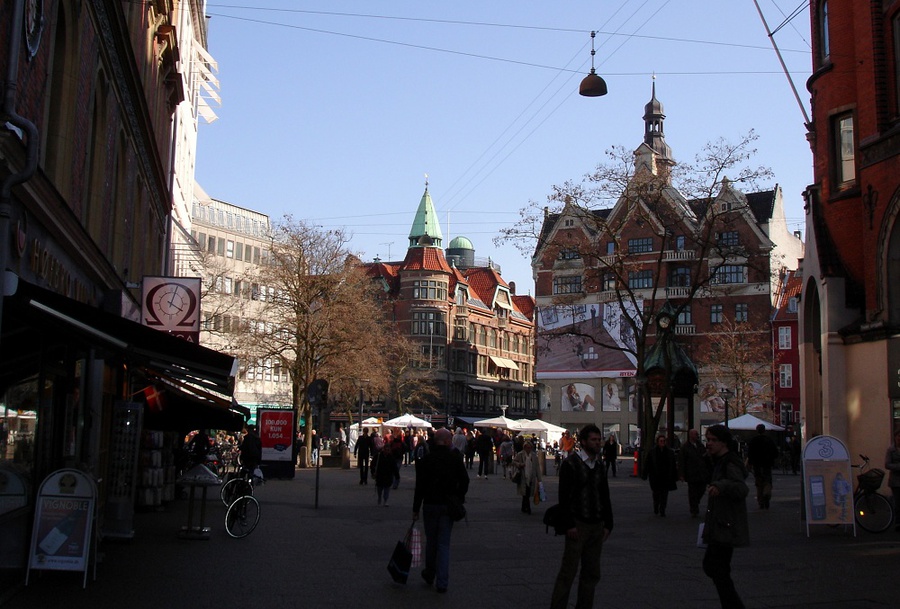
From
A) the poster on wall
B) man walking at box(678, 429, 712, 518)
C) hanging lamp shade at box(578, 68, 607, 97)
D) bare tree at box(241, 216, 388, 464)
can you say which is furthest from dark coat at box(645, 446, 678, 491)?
the poster on wall

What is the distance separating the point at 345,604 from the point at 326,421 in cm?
7289

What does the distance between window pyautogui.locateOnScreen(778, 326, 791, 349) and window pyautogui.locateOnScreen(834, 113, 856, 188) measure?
53.6 m

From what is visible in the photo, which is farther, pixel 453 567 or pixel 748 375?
pixel 748 375

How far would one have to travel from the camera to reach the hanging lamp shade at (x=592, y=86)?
23.3 meters

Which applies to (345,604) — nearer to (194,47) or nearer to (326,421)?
(194,47)

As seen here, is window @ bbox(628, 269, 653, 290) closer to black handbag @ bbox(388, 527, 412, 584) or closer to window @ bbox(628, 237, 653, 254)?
window @ bbox(628, 237, 653, 254)

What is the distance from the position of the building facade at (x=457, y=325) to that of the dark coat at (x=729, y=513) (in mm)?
79945

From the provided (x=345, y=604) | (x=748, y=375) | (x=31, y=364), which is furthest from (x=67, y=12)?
(x=748, y=375)

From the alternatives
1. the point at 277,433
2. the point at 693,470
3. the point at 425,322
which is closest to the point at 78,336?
the point at 693,470

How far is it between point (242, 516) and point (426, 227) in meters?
84.9

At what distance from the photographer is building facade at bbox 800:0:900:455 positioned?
67.5 ft

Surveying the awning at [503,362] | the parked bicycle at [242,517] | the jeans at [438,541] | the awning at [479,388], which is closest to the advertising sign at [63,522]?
the jeans at [438,541]

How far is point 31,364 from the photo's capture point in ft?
36.1

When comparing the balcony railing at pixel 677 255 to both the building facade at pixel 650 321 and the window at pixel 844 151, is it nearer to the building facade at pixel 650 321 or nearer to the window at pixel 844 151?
the building facade at pixel 650 321
